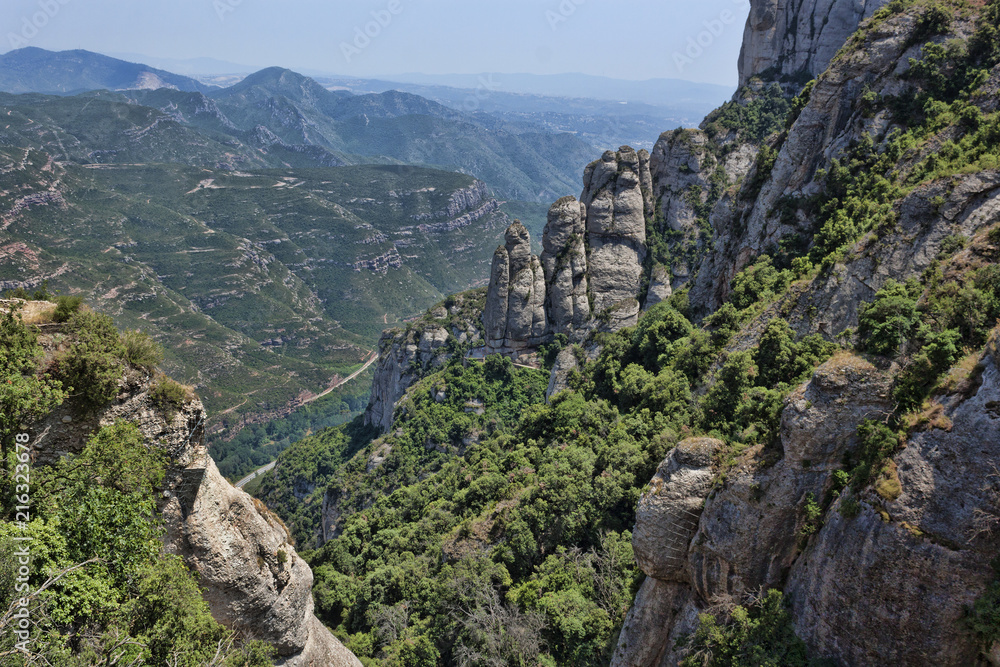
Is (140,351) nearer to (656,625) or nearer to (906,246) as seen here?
(656,625)

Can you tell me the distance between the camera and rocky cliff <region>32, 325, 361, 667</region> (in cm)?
1466

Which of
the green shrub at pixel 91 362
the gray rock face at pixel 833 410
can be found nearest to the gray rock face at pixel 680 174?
the gray rock face at pixel 833 410

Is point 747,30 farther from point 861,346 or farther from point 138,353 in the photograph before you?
point 138,353

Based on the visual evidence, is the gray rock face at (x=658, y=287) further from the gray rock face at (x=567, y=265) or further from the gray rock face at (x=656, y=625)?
the gray rock face at (x=656, y=625)

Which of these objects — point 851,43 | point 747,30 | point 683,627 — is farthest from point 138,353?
point 747,30

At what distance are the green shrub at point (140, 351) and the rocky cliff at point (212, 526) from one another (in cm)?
37

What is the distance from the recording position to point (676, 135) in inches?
2975

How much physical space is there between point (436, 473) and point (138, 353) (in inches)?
2020

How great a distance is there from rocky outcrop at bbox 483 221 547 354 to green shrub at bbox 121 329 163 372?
185 ft

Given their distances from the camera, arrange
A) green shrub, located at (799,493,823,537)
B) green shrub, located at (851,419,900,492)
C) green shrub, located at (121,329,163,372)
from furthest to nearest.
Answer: green shrub, located at (121,329,163,372) → green shrub, located at (799,493,823,537) → green shrub, located at (851,419,900,492)

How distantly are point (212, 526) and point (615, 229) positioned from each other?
62.8m

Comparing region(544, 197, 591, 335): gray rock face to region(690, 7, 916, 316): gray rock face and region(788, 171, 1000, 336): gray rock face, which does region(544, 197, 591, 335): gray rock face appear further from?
region(788, 171, 1000, 336): gray rock face

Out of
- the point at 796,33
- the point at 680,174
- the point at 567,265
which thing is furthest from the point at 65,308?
the point at 796,33

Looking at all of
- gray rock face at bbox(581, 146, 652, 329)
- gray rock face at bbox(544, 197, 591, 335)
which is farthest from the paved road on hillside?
gray rock face at bbox(581, 146, 652, 329)
